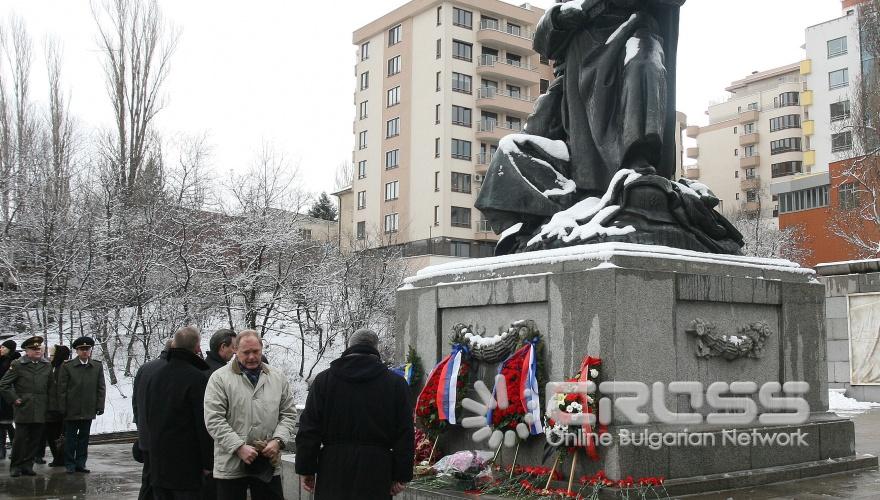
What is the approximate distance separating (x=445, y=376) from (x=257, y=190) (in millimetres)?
21241

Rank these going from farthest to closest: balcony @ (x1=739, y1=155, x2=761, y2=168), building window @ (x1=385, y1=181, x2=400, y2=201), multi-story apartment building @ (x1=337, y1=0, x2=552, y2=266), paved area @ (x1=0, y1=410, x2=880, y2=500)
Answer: balcony @ (x1=739, y1=155, x2=761, y2=168)
building window @ (x1=385, y1=181, x2=400, y2=201)
multi-story apartment building @ (x1=337, y1=0, x2=552, y2=266)
paved area @ (x1=0, y1=410, x2=880, y2=500)

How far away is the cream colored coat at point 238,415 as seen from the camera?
561 cm

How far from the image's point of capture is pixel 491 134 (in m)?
53.1

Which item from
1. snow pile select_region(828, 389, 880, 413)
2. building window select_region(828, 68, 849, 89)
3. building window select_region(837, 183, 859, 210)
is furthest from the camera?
building window select_region(828, 68, 849, 89)

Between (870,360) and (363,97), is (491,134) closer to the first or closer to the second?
(363,97)

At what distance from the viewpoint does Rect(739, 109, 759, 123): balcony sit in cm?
7294

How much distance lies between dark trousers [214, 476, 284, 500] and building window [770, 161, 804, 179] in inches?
2769

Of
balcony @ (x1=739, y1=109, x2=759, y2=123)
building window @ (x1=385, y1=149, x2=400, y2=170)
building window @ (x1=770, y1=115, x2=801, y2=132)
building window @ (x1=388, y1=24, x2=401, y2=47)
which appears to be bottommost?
building window @ (x1=385, y1=149, x2=400, y2=170)

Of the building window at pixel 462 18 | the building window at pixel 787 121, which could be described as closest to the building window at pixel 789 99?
the building window at pixel 787 121

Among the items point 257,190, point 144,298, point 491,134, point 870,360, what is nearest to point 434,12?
point 491,134

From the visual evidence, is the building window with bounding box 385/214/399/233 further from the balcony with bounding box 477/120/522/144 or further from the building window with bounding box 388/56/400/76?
the building window with bounding box 388/56/400/76

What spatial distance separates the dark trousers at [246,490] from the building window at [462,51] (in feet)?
158

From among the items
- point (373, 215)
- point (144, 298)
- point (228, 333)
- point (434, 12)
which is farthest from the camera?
point (373, 215)

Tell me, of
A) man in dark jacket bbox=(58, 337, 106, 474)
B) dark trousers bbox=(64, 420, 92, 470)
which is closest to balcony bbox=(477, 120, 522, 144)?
man in dark jacket bbox=(58, 337, 106, 474)
